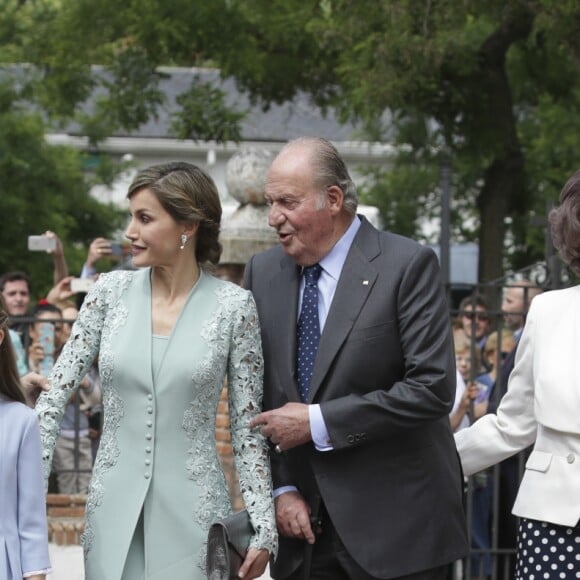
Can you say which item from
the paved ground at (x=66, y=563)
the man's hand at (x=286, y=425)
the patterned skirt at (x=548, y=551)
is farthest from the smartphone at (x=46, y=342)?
the patterned skirt at (x=548, y=551)

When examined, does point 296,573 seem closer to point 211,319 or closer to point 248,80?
point 211,319

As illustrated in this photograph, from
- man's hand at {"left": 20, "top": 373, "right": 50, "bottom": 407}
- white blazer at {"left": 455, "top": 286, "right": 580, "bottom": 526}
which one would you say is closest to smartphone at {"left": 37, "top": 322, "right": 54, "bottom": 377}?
man's hand at {"left": 20, "top": 373, "right": 50, "bottom": 407}

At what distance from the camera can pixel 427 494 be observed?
4.38m

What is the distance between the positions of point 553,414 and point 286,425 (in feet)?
2.57

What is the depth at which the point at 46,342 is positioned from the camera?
319 inches

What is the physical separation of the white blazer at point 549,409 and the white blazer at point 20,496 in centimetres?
138

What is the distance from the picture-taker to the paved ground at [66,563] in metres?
7.79

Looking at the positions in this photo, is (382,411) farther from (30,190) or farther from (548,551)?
(30,190)

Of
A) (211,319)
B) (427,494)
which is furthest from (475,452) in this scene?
(211,319)

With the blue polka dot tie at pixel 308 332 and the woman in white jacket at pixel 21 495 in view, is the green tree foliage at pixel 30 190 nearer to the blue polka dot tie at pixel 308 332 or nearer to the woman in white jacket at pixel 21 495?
the blue polka dot tie at pixel 308 332

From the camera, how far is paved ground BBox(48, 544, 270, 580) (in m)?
7.79

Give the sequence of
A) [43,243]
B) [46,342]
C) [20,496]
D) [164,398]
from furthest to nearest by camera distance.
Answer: [43,243], [46,342], [164,398], [20,496]

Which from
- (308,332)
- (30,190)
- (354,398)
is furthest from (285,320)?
(30,190)

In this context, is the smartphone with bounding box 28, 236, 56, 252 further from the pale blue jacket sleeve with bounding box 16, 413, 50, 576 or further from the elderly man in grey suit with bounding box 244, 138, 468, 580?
the pale blue jacket sleeve with bounding box 16, 413, 50, 576
